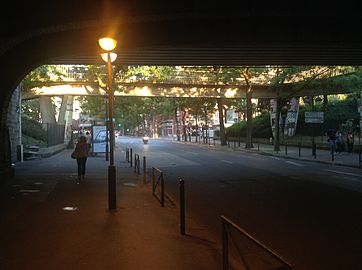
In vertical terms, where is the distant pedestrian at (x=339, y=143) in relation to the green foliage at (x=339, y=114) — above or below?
below

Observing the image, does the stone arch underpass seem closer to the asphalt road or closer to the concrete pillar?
the asphalt road

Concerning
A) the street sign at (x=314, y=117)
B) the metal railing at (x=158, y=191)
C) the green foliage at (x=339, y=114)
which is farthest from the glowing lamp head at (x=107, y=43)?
the green foliage at (x=339, y=114)

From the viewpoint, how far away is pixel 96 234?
884cm

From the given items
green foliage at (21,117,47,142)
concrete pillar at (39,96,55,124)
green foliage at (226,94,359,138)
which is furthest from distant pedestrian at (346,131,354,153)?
concrete pillar at (39,96,55,124)

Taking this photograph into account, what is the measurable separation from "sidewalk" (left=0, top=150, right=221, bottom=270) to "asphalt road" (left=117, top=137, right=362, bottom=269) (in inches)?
27.6

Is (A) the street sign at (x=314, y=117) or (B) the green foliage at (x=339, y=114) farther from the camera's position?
(B) the green foliage at (x=339, y=114)

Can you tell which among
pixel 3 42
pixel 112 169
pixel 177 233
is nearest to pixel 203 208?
pixel 112 169

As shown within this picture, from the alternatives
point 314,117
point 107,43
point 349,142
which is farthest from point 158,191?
point 349,142

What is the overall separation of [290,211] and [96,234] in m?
4.90

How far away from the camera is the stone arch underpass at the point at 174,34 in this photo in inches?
546

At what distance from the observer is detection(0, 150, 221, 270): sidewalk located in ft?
22.9

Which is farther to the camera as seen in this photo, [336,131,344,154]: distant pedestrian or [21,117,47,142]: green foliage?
[21,117,47,142]: green foliage

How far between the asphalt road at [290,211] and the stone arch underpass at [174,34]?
16.5 ft

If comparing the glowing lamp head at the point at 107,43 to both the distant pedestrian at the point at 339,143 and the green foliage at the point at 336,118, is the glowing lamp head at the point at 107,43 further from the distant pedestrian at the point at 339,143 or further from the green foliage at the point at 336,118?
the green foliage at the point at 336,118
